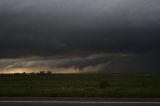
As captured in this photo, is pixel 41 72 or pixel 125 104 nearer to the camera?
pixel 125 104

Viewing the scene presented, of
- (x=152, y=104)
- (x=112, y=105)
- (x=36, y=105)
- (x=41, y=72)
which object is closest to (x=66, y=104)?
(x=36, y=105)

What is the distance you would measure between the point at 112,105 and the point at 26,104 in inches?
188

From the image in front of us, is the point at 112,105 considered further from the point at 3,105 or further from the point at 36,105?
the point at 3,105

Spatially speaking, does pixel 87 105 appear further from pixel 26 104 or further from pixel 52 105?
pixel 26 104

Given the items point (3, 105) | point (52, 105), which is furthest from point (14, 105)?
point (52, 105)

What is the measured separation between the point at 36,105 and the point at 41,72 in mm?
188489

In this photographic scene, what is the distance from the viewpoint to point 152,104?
13609mm

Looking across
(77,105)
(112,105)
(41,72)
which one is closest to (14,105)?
(77,105)

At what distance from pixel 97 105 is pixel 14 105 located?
14.8 ft

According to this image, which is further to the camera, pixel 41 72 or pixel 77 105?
pixel 41 72

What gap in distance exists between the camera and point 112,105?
43.5 feet

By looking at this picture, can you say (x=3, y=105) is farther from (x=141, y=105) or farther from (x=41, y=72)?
(x=41, y=72)

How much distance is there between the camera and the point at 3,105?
1315cm

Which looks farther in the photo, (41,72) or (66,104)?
(41,72)
